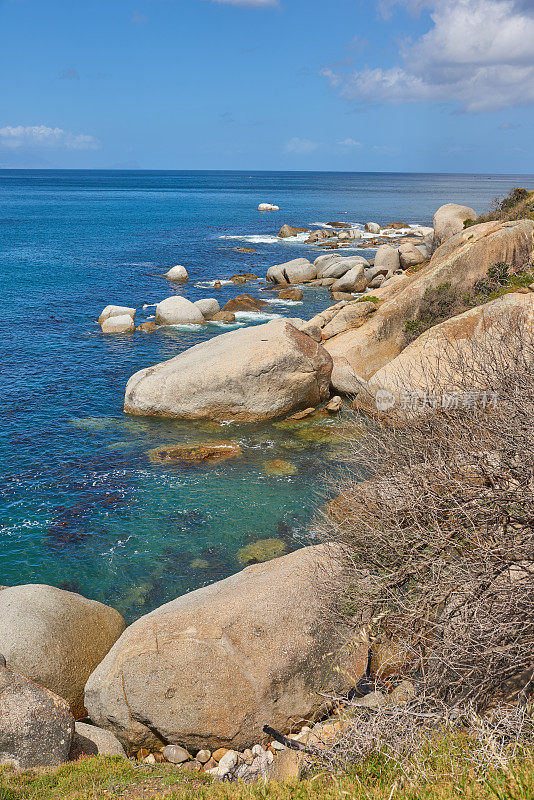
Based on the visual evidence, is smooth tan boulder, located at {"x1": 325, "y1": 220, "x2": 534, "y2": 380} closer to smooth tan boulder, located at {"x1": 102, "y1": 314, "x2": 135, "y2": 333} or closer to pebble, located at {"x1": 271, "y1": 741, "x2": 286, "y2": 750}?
smooth tan boulder, located at {"x1": 102, "y1": 314, "x2": 135, "y2": 333}

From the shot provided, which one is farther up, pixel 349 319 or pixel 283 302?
pixel 349 319

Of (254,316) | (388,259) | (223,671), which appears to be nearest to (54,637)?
(223,671)

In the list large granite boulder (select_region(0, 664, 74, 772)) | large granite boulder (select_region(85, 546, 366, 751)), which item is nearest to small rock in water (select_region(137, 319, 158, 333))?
large granite boulder (select_region(85, 546, 366, 751))

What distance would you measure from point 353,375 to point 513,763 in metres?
19.4

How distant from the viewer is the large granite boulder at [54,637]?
11148 millimetres

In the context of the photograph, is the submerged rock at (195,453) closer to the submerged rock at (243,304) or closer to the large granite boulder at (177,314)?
the large granite boulder at (177,314)

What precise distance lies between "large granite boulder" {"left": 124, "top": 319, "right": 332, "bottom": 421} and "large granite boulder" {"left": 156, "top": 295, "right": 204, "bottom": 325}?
554 inches

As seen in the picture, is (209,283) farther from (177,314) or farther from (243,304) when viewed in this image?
(177,314)

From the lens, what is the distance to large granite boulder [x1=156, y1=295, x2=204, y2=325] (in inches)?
1513

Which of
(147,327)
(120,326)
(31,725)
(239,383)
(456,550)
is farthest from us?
(147,327)

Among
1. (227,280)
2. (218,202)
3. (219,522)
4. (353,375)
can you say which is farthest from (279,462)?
(218,202)

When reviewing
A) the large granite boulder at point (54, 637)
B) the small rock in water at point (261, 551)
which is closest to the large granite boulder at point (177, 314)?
the small rock in water at point (261, 551)

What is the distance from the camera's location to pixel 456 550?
8.92 meters

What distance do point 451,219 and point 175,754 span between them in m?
31.9
